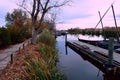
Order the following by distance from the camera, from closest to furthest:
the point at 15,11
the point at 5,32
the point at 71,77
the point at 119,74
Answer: the point at 119,74 < the point at 71,77 < the point at 5,32 < the point at 15,11

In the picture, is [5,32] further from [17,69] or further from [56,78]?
[56,78]

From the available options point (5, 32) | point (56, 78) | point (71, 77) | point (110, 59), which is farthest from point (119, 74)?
point (5, 32)

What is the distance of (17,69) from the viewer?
1102cm

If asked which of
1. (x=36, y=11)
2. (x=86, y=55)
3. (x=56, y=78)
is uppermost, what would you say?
(x=36, y=11)

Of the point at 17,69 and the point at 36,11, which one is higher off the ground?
the point at 36,11

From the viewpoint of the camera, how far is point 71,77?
50.7 ft

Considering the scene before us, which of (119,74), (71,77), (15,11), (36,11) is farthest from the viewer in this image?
(15,11)

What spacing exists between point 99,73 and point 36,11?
484 inches

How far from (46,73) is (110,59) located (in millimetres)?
7272

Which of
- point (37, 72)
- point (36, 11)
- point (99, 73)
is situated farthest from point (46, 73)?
point (36, 11)

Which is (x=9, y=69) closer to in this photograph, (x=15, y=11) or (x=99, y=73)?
(x=99, y=73)

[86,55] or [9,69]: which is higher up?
[9,69]

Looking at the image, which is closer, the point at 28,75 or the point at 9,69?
the point at 28,75

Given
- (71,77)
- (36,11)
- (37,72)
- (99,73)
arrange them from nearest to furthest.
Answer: (37,72) → (71,77) → (99,73) → (36,11)
